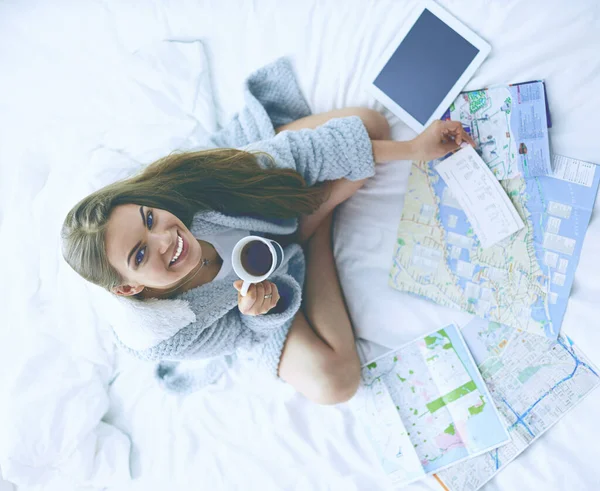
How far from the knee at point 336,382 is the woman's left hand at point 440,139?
1.69 feet

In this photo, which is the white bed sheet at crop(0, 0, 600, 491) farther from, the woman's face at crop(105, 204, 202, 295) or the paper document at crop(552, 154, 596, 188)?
the woman's face at crop(105, 204, 202, 295)

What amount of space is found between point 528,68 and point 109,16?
104 centimetres

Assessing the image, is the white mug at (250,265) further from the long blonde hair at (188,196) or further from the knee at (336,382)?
the knee at (336,382)

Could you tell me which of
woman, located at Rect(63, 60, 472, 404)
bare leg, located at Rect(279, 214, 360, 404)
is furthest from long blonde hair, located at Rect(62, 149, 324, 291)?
bare leg, located at Rect(279, 214, 360, 404)

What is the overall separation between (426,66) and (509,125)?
8.9 inches

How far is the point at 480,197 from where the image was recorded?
1.05 m

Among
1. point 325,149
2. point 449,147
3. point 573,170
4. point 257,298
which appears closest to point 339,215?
point 325,149

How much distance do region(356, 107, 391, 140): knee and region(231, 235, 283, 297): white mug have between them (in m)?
0.38

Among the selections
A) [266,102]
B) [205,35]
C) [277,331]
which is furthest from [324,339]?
[205,35]

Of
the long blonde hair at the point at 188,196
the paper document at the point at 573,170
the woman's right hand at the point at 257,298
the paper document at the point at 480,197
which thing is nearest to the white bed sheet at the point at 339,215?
the paper document at the point at 573,170

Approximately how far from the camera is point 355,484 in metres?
1.07

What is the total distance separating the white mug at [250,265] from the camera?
80 cm

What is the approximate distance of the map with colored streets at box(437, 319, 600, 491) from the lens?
0.98 metres

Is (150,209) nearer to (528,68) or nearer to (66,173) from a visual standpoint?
(66,173)
